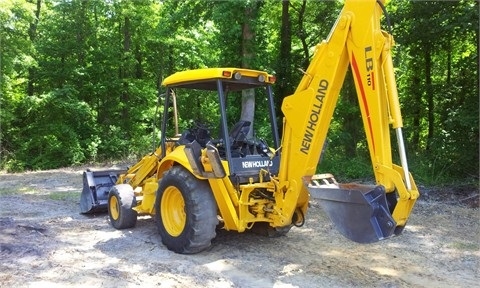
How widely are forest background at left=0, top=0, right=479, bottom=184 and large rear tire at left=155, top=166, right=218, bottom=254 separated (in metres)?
5.87

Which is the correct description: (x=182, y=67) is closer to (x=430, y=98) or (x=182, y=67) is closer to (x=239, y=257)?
(x=430, y=98)

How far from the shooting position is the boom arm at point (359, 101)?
4023mm

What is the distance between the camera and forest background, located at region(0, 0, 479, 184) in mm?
10539

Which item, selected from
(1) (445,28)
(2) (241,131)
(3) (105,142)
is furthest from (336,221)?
(3) (105,142)

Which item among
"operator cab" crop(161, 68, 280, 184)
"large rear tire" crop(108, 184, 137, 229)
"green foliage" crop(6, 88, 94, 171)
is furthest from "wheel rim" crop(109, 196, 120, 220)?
"green foliage" crop(6, 88, 94, 171)

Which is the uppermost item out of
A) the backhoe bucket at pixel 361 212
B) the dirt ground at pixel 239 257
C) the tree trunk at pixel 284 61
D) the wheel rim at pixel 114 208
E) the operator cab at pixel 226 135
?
the tree trunk at pixel 284 61

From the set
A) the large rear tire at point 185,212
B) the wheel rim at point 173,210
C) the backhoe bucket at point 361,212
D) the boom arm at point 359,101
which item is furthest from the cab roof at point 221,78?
the backhoe bucket at point 361,212

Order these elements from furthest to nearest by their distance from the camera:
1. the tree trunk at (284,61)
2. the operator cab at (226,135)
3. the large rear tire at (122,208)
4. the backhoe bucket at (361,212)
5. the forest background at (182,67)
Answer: the tree trunk at (284,61) < the forest background at (182,67) < the large rear tire at (122,208) < the operator cab at (226,135) < the backhoe bucket at (361,212)

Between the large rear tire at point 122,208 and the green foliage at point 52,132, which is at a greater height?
the green foliage at point 52,132

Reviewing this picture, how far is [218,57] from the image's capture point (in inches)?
547

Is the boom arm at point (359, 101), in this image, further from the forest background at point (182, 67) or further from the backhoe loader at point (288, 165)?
the forest background at point (182, 67)

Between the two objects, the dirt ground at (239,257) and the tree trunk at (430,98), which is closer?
the dirt ground at (239,257)

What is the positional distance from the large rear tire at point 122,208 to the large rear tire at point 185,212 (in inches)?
33.7

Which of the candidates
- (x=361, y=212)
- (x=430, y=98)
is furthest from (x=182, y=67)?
(x=361, y=212)
